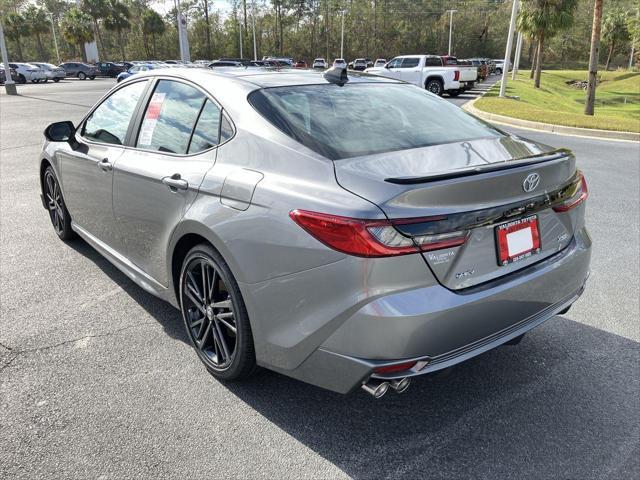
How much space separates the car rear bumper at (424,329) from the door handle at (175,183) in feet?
3.79

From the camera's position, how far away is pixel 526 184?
2.35 m

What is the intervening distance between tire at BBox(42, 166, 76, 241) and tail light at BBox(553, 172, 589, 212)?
403 cm

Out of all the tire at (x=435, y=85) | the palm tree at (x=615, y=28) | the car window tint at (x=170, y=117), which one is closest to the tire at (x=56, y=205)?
the car window tint at (x=170, y=117)

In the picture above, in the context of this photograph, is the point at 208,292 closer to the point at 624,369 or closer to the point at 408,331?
the point at 408,331

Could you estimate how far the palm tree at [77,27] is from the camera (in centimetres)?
6116

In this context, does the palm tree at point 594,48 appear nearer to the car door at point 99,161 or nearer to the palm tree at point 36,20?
the car door at point 99,161

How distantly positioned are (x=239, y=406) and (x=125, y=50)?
314 feet

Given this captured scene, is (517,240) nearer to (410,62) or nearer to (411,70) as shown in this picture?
(411,70)

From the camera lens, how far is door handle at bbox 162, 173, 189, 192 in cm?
281

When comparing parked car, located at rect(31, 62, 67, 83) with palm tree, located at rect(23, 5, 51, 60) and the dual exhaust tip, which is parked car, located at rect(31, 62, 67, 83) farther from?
the dual exhaust tip

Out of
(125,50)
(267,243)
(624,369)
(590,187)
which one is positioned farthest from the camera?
(125,50)

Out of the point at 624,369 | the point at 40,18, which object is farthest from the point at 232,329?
the point at 40,18

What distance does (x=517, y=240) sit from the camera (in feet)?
7.76

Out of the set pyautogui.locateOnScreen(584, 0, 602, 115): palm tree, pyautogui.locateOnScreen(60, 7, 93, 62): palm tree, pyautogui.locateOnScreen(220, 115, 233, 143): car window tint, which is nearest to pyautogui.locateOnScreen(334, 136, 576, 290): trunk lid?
pyautogui.locateOnScreen(220, 115, 233, 143): car window tint
